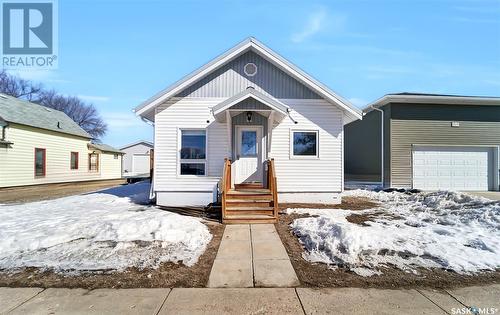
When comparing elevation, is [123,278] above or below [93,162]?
below

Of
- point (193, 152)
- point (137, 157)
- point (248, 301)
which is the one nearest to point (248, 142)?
point (193, 152)

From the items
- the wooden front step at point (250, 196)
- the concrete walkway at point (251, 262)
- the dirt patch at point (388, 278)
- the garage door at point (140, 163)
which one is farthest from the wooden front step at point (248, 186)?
the garage door at point (140, 163)

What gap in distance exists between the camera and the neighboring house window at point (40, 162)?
20191 millimetres

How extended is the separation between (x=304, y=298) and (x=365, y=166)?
1777cm

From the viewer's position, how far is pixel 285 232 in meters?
7.19

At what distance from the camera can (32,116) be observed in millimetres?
21016

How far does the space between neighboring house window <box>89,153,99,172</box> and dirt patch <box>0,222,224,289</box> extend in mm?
24457

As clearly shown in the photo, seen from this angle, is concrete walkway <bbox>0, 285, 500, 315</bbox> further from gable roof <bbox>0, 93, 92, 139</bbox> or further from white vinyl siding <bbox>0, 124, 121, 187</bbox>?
gable roof <bbox>0, 93, 92, 139</bbox>

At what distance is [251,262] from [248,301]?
4.60ft

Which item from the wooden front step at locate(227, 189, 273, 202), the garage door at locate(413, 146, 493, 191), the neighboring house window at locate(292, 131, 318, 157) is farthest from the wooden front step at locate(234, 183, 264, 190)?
the garage door at locate(413, 146, 493, 191)

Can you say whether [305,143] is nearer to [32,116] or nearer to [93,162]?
[32,116]

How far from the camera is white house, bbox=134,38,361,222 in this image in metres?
11.0

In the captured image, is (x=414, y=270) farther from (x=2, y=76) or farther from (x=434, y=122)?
(x=2, y=76)

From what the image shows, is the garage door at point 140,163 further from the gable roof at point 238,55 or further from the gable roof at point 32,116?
the gable roof at point 238,55
